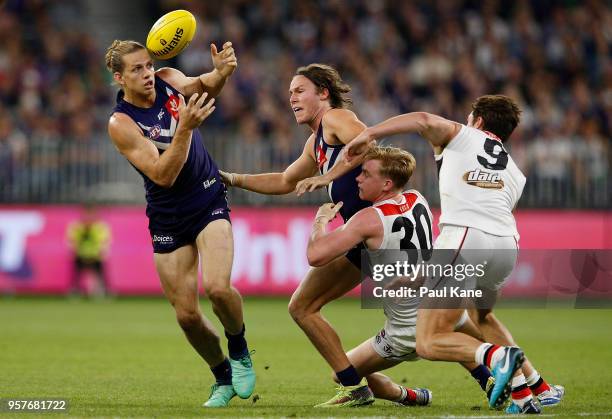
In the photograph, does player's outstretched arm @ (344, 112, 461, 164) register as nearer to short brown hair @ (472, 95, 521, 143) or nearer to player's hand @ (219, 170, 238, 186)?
short brown hair @ (472, 95, 521, 143)

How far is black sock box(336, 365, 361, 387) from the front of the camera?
8.11 metres

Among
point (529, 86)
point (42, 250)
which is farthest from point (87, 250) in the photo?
point (529, 86)

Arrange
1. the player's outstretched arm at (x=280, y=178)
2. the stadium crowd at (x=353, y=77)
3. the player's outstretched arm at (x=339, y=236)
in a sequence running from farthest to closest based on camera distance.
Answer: the stadium crowd at (x=353, y=77) < the player's outstretched arm at (x=280, y=178) < the player's outstretched arm at (x=339, y=236)

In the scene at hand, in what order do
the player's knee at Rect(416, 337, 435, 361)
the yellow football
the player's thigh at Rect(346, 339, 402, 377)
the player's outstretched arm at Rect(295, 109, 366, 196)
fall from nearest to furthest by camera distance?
the player's knee at Rect(416, 337, 435, 361) < the player's outstretched arm at Rect(295, 109, 366, 196) < the player's thigh at Rect(346, 339, 402, 377) < the yellow football

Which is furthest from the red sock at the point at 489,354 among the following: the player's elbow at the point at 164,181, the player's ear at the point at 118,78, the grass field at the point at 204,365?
the player's ear at the point at 118,78

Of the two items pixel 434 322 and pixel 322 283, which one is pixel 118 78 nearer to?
pixel 322 283

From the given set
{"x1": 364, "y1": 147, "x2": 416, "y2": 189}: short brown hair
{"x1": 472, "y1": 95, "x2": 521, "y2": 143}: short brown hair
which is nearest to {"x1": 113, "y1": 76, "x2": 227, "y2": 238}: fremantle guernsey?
{"x1": 364, "y1": 147, "x2": 416, "y2": 189}: short brown hair

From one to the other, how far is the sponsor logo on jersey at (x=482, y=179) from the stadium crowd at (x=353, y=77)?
1193 cm

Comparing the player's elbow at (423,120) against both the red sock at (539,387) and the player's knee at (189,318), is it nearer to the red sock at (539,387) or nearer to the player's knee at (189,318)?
the red sock at (539,387)

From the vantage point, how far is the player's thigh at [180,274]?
8.30 m

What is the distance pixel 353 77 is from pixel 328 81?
13.8 metres

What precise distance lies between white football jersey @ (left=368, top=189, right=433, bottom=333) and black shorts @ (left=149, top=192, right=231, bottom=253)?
1302 mm

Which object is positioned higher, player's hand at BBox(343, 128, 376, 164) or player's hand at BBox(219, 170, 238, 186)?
player's hand at BBox(343, 128, 376, 164)

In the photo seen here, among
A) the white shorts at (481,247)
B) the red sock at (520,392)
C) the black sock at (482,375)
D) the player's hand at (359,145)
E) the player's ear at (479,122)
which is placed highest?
the player's ear at (479,122)
